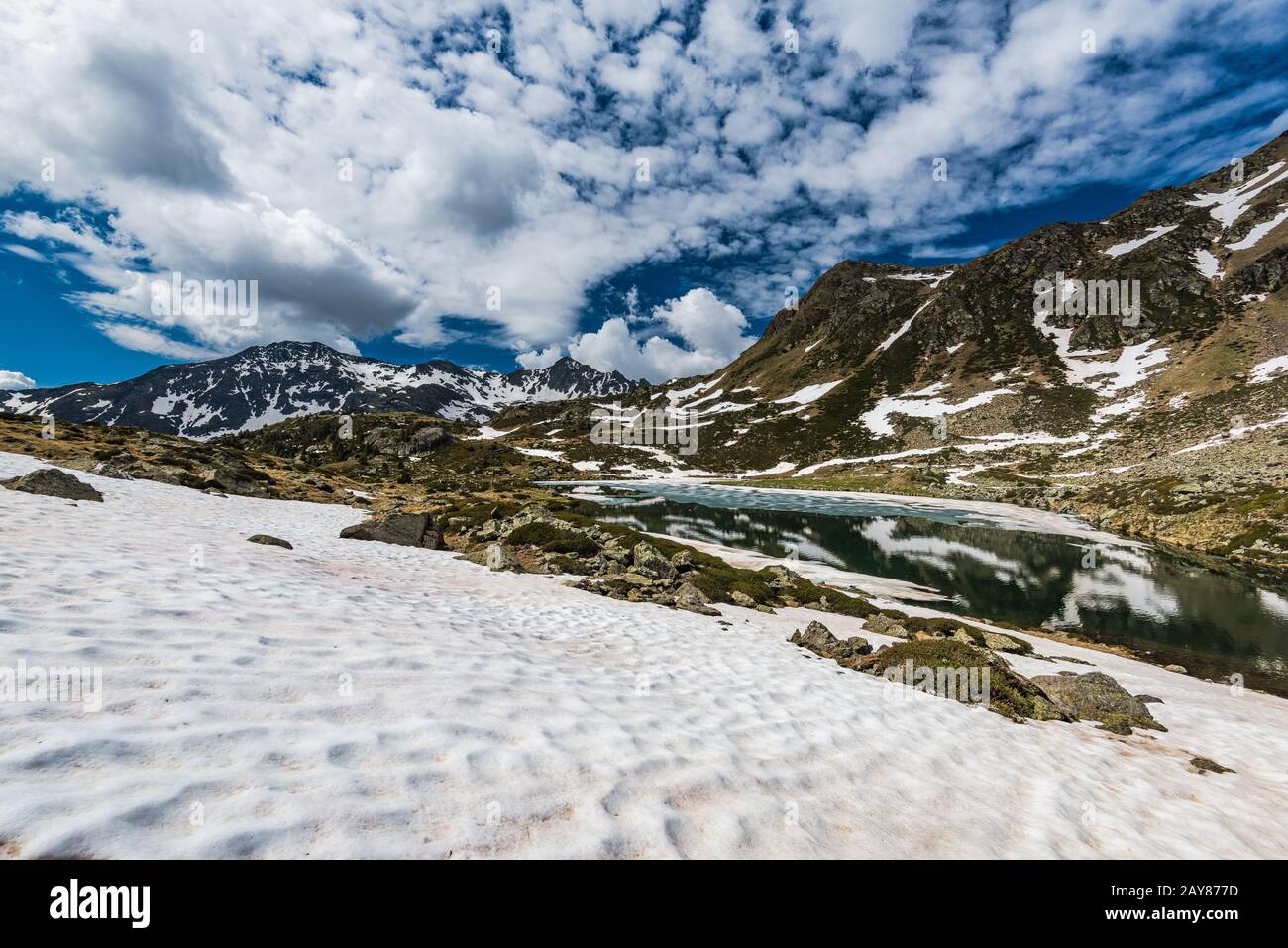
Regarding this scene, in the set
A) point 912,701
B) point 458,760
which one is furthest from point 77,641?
point 912,701

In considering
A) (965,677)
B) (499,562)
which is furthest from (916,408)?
(965,677)

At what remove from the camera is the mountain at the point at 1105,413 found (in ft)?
197

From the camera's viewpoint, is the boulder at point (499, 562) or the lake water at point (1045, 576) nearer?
the boulder at point (499, 562)

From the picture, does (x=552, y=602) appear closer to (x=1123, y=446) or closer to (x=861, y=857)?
(x=861, y=857)

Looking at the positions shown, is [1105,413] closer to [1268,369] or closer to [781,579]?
[1268,369]

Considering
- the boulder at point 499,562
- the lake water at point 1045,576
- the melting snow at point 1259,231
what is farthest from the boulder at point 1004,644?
the melting snow at point 1259,231

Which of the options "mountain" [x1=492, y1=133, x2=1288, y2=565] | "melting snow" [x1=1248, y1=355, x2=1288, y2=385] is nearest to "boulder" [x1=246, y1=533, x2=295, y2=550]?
"mountain" [x1=492, y1=133, x2=1288, y2=565]

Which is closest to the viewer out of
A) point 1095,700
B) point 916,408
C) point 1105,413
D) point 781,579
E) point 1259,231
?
point 1095,700

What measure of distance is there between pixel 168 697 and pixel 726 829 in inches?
217

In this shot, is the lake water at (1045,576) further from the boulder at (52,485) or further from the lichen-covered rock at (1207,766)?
the boulder at (52,485)

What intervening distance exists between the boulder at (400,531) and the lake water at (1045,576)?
28.0m

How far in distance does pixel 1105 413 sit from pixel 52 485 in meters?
174

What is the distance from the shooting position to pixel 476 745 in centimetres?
532

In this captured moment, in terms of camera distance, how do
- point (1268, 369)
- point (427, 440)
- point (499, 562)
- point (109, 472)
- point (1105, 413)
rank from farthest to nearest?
point (427, 440), point (1105, 413), point (1268, 369), point (109, 472), point (499, 562)
